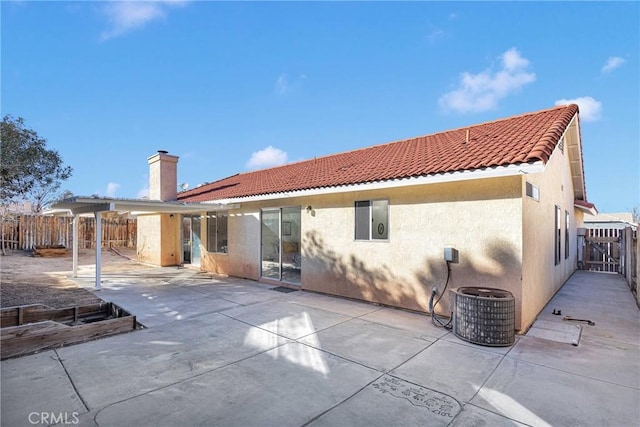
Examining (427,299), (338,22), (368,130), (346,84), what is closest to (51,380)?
(427,299)

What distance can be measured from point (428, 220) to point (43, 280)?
13.4 m

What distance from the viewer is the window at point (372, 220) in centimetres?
805

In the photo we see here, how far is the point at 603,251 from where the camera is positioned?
15.5m

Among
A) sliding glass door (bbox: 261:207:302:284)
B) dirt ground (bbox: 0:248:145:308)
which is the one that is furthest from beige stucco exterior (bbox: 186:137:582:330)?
dirt ground (bbox: 0:248:145:308)

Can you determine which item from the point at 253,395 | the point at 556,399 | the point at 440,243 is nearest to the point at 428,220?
the point at 440,243

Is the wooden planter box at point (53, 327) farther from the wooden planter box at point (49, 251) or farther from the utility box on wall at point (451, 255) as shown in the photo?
the wooden planter box at point (49, 251)

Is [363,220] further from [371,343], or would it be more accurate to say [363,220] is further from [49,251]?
[49,251]

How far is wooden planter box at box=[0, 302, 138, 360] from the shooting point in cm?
473

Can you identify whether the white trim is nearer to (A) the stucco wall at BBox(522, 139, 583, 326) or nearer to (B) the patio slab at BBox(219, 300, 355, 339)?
(A) the stucco wall at BBox(522, 139, 583, 326)

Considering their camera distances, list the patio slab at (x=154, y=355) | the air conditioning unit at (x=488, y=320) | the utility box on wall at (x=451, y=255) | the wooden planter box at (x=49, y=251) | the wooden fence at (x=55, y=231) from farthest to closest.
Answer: the wooden fence at (x=55, y=231) → the wooden planter box at (x=49, y=251) → the utility box on wall at (x=451, y=255) → the air conditioning unit at (x=488, y=320) → the patio slab at (x=154, y=355)

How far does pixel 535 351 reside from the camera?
5125 mm

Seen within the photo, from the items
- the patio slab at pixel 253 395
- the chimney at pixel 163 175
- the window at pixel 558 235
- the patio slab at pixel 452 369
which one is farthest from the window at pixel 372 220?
the chimney at pixel 163 175

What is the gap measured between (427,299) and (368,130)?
14.5m

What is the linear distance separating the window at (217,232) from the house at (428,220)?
474 millimetres
